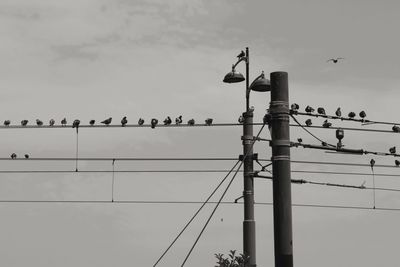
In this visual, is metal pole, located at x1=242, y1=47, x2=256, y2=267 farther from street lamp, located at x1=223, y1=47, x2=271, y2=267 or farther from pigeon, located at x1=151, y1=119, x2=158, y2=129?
pigeon, located at x1=151, y1=119, x2=158, y2=129

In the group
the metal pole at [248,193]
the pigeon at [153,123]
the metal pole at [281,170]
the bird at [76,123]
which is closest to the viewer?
the metal pole at [281,170]

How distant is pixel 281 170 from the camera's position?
35.5 feet

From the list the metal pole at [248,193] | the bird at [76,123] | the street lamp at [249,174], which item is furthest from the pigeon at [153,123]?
the metal pole at [248,193]

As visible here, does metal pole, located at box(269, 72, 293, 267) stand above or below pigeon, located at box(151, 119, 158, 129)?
below

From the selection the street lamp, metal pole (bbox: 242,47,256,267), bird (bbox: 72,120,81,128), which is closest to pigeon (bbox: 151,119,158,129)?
bird (bbox: 72,120,81,128)

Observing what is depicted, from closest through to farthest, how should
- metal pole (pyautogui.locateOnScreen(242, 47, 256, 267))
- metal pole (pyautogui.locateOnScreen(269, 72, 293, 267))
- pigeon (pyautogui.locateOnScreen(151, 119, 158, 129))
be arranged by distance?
1. metal pole (pyautogui.locateOnScreen(269, 72, 293, 267))
2. metal pole (pyautogui.locateOnScreen(242, 47, 256, 267))
3. pigeon (pyautogui.locateOnScreen(151, 119, 158, 129))

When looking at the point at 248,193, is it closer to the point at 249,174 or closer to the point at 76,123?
the point at 249,174

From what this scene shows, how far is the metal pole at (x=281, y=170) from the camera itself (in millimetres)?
10656

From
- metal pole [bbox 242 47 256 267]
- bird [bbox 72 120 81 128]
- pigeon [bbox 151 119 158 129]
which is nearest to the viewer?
metal pole [bbox 242 47 256 267]

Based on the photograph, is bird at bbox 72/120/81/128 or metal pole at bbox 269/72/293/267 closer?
metal pole at bbox 269/72/293/267

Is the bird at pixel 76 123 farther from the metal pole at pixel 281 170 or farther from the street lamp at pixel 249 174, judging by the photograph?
the metal pole at pixel 281 170

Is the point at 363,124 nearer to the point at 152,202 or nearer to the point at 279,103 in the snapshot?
the point at 152,202

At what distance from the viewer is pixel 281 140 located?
10.9m

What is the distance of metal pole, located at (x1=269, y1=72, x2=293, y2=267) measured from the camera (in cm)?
1066
